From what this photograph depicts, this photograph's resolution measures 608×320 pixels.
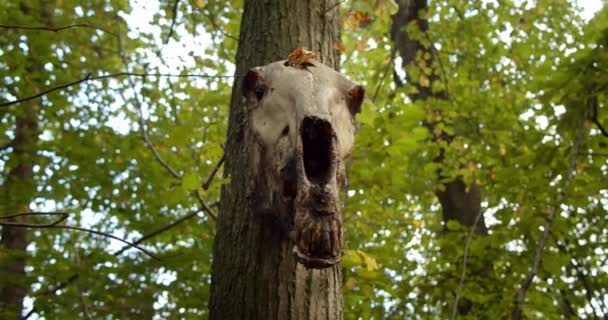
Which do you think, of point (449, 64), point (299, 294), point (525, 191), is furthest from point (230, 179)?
point (449, 64)

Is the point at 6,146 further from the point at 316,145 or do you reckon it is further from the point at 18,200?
the point at 316,145

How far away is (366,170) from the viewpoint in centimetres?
398

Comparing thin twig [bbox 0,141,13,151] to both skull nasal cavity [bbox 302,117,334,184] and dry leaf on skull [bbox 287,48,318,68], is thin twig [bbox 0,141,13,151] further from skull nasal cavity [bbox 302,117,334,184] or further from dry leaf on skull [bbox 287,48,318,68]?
skull nasal cavity [bbox 302,117,334,184]

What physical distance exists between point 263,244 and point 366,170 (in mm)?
2085

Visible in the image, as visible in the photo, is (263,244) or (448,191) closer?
(263,244)

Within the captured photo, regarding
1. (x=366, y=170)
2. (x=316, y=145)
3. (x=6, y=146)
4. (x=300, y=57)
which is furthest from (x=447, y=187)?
(x=316, y=145)

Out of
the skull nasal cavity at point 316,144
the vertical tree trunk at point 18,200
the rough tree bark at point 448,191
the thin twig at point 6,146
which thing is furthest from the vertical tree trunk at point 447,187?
the skull nasal cavity at point 316,144

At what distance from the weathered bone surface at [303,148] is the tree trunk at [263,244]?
0.47 feet

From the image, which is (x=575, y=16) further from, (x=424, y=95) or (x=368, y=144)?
(x=368, y=144)

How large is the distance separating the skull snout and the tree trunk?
0.33m

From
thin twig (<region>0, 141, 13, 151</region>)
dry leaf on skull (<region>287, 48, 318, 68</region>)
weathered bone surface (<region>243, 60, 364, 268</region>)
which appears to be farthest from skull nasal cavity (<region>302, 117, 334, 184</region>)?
thin twig (<region>0, 141, 13, 151</region>)

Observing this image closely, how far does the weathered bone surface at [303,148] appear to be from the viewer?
1.47m

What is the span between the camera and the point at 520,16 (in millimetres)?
Answer: 7180

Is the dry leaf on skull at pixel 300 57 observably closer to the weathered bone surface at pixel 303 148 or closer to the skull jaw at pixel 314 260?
the weathered bone surface at pixel 303 148
